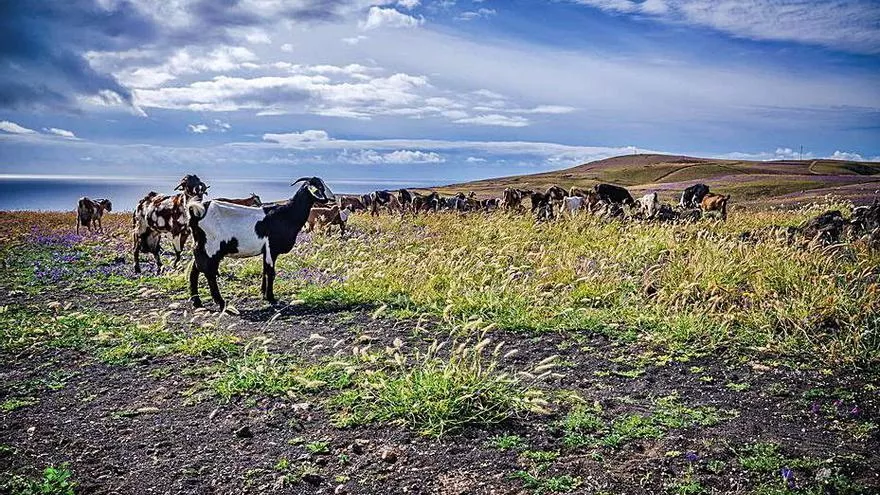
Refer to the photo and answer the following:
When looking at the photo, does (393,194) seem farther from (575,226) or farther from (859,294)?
(859,294)

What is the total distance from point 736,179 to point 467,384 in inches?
2584

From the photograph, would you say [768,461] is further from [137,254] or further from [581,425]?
[137,254]

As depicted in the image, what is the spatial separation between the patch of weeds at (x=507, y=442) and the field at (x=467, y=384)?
0.07ft

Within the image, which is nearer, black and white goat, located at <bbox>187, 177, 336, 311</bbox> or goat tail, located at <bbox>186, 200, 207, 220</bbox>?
goat tail, located at <bbox>186, 200, 207, 220</bbox>

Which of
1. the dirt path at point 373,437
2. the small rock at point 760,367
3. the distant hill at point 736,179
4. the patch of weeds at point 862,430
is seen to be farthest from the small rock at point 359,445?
the distant hill at point 736,179

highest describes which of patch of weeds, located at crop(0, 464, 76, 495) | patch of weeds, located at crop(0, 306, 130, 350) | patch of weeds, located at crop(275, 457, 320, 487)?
patch of weeds, located at crop(0, 306, 130, 350)

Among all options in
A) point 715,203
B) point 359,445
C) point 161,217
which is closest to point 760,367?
point 359,445

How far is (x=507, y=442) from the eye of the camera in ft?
16.4

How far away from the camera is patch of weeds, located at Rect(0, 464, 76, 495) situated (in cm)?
455

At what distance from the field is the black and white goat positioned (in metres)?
0.63

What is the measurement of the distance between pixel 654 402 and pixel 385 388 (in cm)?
256

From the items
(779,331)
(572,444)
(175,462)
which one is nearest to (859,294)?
(779,331)

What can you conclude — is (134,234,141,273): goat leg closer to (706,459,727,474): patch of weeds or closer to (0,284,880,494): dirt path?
(0,284,880,494): dirt path

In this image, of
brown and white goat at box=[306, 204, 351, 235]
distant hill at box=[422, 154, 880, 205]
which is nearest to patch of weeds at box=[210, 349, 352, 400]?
brown and white goat at box=[306, 204, 351, 235]
